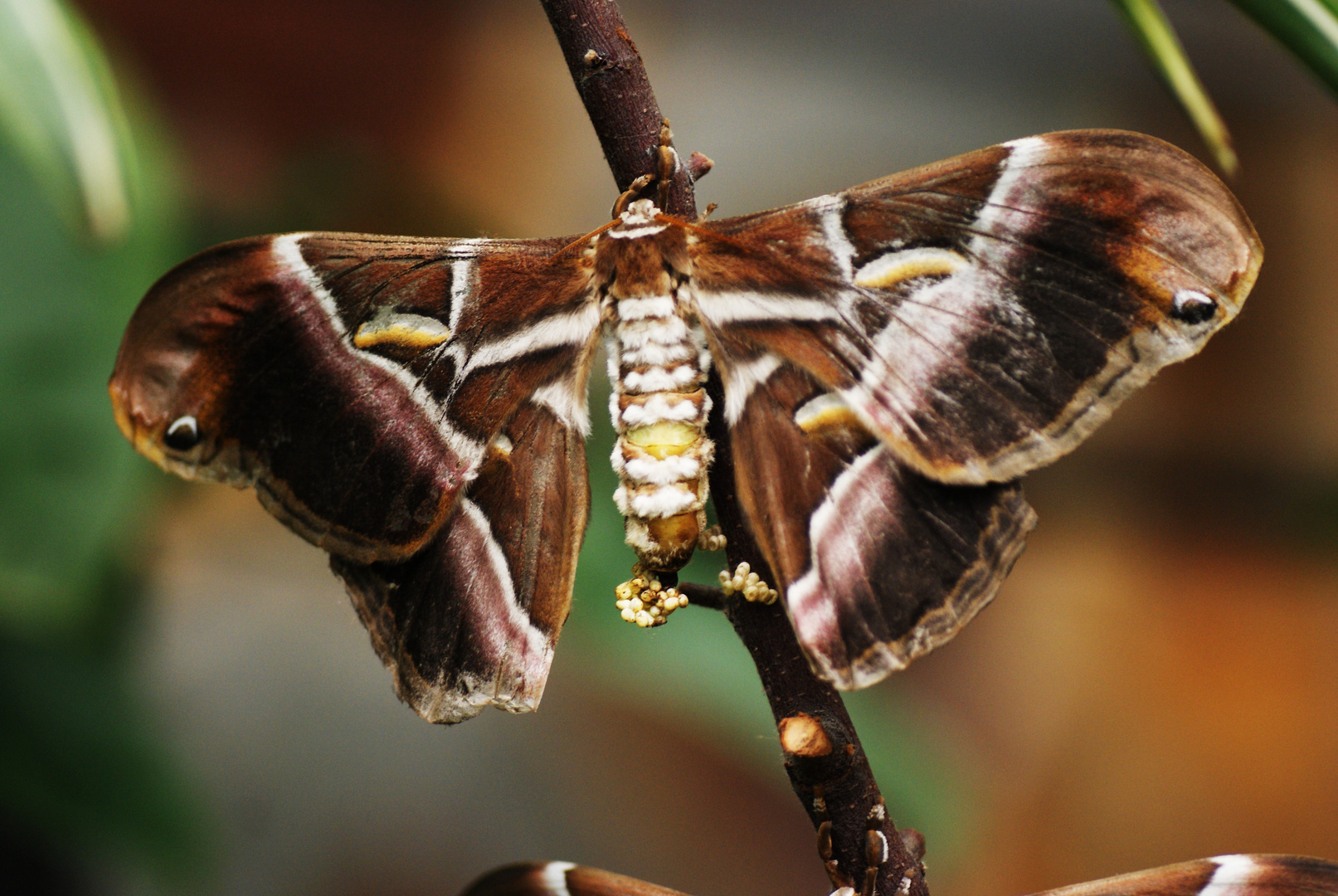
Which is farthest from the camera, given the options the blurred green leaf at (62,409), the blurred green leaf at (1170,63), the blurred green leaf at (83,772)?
the blurred green leaf at (83,772)

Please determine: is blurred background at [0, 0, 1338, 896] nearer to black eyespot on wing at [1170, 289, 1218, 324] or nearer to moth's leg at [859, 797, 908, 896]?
moth's leg at [859, 797, 908, 896]

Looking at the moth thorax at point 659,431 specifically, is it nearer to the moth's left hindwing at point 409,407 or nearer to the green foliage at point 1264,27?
the moth's left hindwing at point 409,407

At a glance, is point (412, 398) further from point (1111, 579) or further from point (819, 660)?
point (1111, 579)

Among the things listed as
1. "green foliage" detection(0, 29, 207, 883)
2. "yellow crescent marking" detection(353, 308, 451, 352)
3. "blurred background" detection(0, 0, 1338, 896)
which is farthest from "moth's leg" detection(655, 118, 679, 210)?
"blurred background" detection(0, 0, 1338, 896)

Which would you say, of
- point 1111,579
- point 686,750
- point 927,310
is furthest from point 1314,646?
point 927,310

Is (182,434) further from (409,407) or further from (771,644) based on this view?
(771,644)

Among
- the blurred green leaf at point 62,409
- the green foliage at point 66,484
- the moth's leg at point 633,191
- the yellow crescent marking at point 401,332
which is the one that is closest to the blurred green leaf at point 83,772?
the green foliage at point 66,484

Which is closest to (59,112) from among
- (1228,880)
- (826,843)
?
(826,843)
